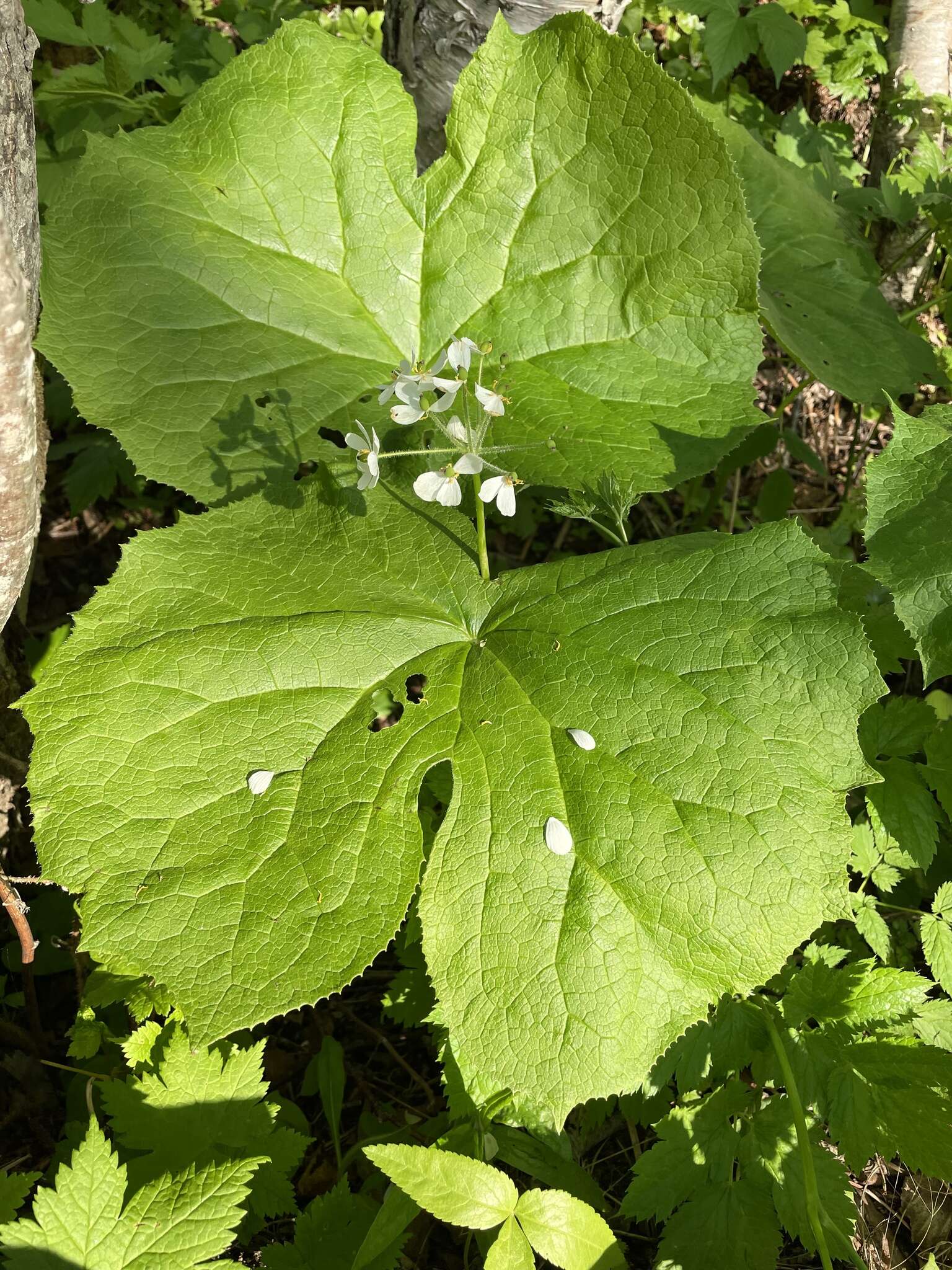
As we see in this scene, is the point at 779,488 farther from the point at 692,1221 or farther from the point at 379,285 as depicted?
the point at 692,1221

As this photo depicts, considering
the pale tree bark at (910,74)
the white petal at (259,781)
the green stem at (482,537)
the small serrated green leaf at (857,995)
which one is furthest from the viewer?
the pale tree bark at (910,74)

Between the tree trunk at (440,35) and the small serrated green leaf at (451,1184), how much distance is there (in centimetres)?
278

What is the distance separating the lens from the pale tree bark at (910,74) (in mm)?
4191

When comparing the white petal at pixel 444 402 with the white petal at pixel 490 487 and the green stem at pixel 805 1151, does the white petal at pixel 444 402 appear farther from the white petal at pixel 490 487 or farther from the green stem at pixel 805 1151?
the green stem at pixel 805 1151

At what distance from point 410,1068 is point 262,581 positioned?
4.52 feet

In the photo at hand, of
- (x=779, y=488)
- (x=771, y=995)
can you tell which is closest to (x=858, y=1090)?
(x=771, y=995)

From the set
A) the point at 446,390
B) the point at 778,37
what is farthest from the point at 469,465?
the point at 778,37

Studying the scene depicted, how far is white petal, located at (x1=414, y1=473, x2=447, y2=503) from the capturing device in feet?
6.15

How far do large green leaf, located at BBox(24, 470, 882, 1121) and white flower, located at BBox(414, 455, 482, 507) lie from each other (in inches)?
10.7

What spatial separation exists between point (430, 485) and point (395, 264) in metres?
0.81

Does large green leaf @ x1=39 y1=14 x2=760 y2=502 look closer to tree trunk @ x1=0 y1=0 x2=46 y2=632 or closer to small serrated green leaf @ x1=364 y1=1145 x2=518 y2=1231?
tree trunk @ x1=0 y1=0 x2=46 y2=632

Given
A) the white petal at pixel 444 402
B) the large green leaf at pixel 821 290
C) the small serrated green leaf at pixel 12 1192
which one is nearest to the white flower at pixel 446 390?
the white petal at pixel 444 402

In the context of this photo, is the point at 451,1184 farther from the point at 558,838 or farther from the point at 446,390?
the point at 446,390

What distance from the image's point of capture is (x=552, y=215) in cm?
229
